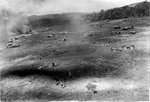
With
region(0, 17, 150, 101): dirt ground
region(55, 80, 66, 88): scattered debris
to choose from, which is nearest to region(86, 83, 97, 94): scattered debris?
region(0, 17, 150, 101): dirt ground

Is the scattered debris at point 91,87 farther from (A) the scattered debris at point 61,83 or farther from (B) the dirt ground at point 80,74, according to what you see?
(A) the scattered debris at point 61,83

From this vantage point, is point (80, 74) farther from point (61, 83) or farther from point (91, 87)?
point (91, 87)

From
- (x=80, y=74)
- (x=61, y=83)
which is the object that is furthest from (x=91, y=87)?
(x=80, y=74)

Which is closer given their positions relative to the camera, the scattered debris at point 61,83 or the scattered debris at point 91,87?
the scattered debris at point 91,87

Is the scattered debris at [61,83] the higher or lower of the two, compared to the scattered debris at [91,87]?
lower

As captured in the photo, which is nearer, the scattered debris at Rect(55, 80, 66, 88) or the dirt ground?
the dirt ground

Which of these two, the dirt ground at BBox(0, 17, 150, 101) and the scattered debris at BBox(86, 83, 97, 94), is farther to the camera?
the scattered debris at BBox(86, 83, 97, 94)

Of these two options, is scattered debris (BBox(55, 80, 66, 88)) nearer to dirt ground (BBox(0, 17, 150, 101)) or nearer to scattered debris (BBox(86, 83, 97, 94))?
dirt ground (BBox(0, 17, 150, 101))

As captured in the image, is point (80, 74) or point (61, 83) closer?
point (61, 83)

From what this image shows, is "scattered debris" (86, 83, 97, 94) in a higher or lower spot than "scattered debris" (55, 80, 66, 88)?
higher

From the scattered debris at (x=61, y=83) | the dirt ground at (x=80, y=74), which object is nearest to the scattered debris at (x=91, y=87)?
the dirt ground at (x=80, y=74)

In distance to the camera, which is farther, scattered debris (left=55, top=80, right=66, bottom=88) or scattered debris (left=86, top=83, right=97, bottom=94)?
scattered debris (left=55, top=80, right=66, bottom=88)
